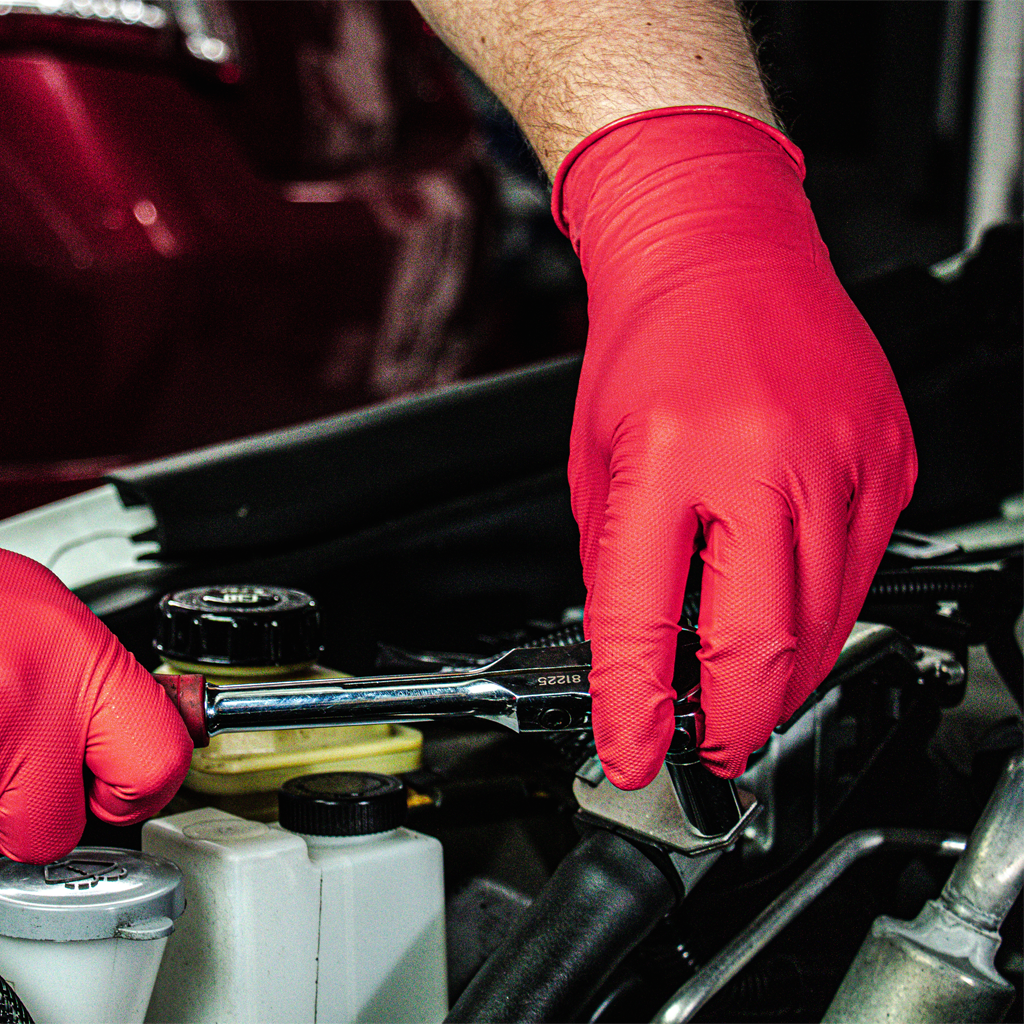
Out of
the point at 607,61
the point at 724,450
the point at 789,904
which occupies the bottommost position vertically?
the point at 789,904

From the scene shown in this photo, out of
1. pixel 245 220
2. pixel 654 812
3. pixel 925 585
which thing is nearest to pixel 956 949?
pixel 654 812

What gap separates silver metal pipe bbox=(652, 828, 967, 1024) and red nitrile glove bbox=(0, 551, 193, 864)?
271 mm

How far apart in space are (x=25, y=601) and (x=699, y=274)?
38 centimetres

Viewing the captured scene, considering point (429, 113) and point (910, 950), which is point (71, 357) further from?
point (910, 950)

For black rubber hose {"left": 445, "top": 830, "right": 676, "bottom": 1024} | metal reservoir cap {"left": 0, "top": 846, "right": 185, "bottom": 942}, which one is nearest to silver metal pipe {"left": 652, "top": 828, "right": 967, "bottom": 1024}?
black rubber hose {"left": 445, "top": 830, "right": 676, "bottom": 1024}

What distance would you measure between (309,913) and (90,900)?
0.39ft

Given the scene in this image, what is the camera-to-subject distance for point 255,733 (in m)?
0.69

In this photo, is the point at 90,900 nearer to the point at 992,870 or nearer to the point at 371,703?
the point at 371,703

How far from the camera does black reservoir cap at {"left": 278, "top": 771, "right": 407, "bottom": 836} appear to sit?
2.01 ft

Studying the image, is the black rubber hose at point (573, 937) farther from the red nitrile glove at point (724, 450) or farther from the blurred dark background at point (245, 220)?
the blurred dark background at point (245, 220)

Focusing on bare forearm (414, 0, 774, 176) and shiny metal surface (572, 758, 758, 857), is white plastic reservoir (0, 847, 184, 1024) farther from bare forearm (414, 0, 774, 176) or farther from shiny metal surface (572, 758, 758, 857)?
bare forearm (414, 0, 774, 176)

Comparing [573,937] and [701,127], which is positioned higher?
[701,127]

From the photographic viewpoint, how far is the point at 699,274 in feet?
2.12

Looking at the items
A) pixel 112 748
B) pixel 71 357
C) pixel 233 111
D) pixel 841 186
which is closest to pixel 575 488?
pixel 112 748
